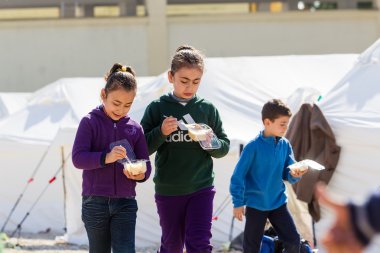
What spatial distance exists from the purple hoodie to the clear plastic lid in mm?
285

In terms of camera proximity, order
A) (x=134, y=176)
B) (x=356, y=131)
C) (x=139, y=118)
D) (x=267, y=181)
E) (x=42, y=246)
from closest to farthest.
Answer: (x=134, y=176) → (x=267, y=181) → (x=356, y=131) → (x=139, y=118) → (x=42, y=246)

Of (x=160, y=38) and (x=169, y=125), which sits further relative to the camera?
(x=160, y=38)

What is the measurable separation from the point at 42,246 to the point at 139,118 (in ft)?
6.86

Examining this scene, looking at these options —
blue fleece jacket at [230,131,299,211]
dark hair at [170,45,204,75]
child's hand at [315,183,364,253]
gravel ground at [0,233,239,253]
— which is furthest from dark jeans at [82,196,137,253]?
gravel ground at [0,233,239,253]

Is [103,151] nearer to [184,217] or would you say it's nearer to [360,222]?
[184,217]

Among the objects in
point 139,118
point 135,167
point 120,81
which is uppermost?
point 120,81

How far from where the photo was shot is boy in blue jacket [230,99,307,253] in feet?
17.9

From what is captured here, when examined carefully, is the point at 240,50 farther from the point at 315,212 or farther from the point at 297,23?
the point at 315,212

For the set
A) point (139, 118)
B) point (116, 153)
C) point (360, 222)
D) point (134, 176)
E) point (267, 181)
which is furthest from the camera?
point (139, 118)

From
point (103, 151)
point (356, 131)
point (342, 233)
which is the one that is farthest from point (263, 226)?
point (342, 233)

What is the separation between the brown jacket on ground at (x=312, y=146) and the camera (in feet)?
24.6

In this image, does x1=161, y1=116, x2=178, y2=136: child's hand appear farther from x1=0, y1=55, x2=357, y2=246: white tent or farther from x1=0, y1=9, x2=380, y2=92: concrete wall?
x1=0, y1=9, x2=380, y2=92: concrete wall

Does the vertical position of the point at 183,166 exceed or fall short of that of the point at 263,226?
it exceeds it

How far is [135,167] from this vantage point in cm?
449
